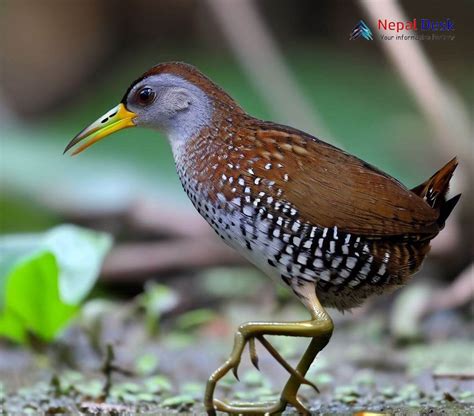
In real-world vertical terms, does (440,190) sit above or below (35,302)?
above

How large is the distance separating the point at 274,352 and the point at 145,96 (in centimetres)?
112

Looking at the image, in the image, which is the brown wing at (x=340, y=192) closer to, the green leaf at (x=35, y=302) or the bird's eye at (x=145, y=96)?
the bird's eye at (x=145, y=96)

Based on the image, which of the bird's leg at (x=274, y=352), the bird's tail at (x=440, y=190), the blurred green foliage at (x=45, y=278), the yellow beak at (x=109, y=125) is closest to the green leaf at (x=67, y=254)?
the blurred green foliage at (x=45, y=278)

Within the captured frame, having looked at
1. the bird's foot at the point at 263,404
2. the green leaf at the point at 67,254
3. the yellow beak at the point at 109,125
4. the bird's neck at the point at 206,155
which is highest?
the yellow beak at the point at 109,125

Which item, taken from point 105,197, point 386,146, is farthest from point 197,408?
point 386,146

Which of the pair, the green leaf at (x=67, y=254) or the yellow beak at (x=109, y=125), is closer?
the yellow beak at (x=109, y=125)

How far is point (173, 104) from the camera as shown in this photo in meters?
4.12

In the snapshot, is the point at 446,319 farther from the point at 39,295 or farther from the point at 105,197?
the point at 105,197

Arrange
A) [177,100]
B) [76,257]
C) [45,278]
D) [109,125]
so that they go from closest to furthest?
[177,100] < [109,125] < [45,278] < [76,257]

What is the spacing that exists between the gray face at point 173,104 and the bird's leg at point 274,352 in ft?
2.69

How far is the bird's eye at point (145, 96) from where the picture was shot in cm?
414

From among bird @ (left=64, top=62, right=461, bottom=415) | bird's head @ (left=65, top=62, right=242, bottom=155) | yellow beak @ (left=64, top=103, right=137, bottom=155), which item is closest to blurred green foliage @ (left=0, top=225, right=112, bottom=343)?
yellow beak @ (left=64, top=103, right=137, bottom=155)

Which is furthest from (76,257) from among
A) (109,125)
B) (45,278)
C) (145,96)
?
(145,96)

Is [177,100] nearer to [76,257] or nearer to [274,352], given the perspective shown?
[274,352]
